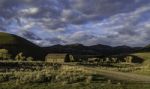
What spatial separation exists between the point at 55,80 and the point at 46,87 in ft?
16.9

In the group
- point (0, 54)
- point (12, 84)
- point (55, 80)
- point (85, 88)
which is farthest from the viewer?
point (0, 54)

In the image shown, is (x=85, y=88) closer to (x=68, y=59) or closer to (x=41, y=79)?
(x=41, y=79)

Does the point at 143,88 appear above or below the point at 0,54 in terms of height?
below

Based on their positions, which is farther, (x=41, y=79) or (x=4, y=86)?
(x=41, y=79)

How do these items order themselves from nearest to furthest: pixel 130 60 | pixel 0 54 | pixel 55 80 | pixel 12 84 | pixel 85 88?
pixel 85 88 < pixel 12 84 < pixel 55 80 < pixel 0 54 < pixel 130 60

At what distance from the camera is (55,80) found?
33.3 metres

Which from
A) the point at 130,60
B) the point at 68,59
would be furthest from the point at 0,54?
the point at 130,60

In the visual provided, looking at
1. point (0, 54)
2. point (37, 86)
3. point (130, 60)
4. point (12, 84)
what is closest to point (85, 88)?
point (37, 86)

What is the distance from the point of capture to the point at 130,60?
168m

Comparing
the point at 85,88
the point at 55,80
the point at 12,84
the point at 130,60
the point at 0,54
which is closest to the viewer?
the point at 85,88

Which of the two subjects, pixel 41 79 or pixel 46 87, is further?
pixel 41 79

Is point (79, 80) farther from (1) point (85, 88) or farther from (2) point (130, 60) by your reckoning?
(2) point (130, 60)

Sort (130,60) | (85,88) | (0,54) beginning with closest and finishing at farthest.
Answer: (85,88) → (0,54) → (130,60)

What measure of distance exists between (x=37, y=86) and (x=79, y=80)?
598 centimetres
